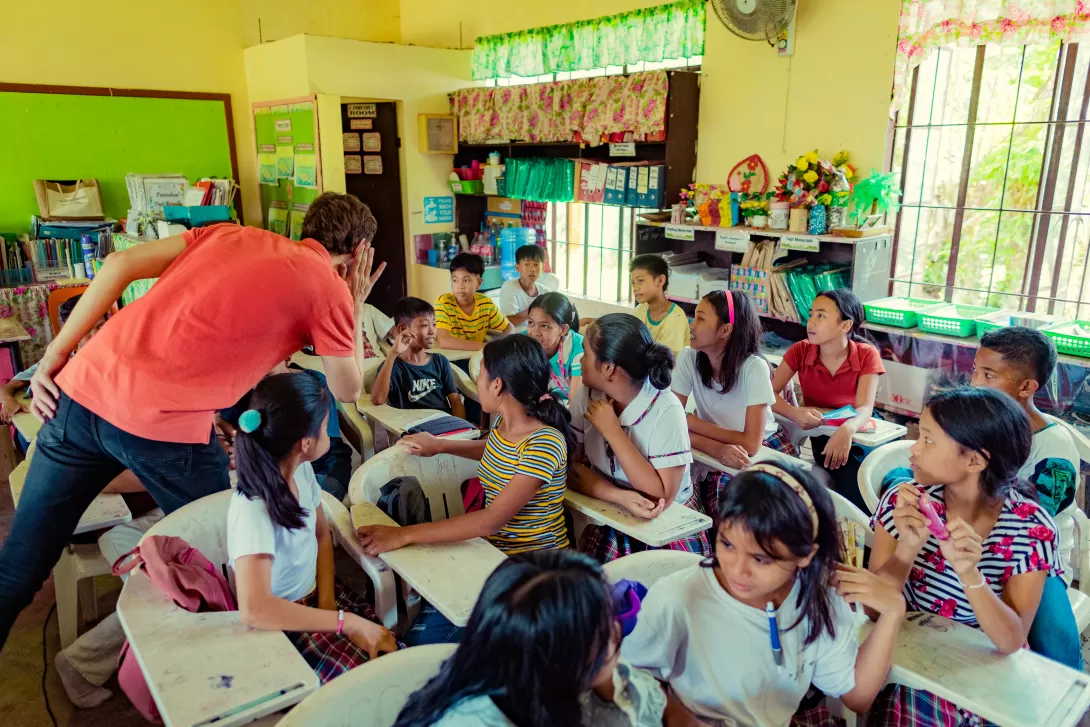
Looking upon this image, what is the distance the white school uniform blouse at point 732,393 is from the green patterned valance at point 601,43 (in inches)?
106

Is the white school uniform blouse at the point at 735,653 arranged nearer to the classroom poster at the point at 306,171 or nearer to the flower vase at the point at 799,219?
the flower vase at the point at 799,219

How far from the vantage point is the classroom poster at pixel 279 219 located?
20.7ft

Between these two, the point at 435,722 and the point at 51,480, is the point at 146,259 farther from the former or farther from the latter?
the point at 435,722

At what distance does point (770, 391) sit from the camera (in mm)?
2490

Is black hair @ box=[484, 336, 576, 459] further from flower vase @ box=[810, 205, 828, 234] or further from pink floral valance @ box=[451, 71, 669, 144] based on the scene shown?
pink floral valance @ box=[451, 71, 669, 144]

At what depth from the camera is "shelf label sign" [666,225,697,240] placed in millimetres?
4473

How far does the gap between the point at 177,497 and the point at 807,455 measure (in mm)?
2387

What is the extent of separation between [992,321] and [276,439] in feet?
11.3

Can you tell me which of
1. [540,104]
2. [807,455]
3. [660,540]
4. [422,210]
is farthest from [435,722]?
[422,210]

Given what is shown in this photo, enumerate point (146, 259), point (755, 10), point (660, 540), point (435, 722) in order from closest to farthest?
point (435, 722) < point (660, 540) < point (146, 259) < point (755, 10)

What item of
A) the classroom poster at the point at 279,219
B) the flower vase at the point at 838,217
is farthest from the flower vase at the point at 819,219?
the classroom poster at the point at 279,219

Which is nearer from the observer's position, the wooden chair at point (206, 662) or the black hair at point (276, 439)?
the wooden chair at point (206, 662)

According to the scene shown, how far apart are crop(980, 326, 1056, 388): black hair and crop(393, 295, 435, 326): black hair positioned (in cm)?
206

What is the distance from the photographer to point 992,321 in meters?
3.58
